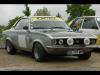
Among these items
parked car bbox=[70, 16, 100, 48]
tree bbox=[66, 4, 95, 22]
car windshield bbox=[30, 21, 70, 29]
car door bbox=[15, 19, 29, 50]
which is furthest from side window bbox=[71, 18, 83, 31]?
tree bbox=[66, 4, 95, 22]

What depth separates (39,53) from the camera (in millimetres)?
9727

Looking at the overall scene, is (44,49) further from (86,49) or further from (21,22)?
(21,22)

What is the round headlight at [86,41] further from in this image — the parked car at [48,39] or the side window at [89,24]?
the side window at [89,24]

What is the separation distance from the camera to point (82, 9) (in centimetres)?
2447

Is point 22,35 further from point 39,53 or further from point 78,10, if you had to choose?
point 78,10

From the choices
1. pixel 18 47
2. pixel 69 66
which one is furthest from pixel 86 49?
pixel 18 47

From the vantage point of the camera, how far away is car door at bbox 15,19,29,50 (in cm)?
1073

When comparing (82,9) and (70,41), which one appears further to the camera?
(82,9)

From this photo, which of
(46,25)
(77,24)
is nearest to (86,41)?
(46,25)

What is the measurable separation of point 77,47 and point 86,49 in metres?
0.35

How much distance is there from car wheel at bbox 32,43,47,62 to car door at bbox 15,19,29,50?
A: 0.79 meters
